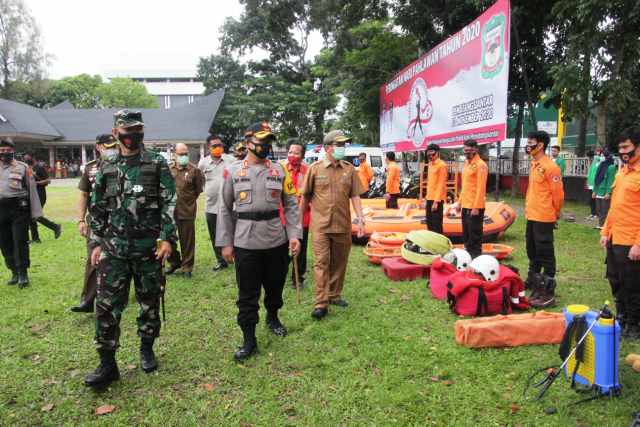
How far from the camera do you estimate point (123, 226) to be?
342 centimetres

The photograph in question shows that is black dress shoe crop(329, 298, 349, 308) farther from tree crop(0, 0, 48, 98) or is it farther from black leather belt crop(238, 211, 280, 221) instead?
tree crop(0, 0, 48, 98)

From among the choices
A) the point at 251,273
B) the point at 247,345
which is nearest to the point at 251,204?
the point at 251,273

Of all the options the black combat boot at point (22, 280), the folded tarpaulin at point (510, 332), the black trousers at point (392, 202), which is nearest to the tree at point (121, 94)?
the black trousers at point (392, 202)

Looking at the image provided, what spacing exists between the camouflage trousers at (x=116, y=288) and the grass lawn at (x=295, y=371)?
443 mm

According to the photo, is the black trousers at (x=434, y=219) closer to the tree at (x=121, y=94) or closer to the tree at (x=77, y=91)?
the tree at (x=121, y=94)

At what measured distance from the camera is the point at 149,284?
11.7ft

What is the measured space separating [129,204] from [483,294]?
11.6ft

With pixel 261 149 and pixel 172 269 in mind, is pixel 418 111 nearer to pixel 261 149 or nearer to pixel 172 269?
pixel 172 269

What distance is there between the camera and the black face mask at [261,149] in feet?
13.0

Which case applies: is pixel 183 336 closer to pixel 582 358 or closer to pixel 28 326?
pixel 28 326

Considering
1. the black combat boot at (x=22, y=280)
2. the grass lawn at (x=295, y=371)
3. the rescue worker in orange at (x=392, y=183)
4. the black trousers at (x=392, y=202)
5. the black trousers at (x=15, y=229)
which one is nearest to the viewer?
the grass lawn at (x=295, y=371)

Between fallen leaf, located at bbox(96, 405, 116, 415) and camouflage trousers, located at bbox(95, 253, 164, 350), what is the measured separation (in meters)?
0.41

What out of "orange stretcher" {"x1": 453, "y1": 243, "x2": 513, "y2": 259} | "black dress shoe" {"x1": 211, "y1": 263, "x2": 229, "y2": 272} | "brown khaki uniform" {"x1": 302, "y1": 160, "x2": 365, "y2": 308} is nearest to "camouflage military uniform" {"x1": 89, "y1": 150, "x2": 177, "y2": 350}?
"brown khaki uniform" {"x1": 302, "y1": 160, "x2": 365, "y2": 308}

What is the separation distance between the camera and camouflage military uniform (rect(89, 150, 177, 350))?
3.42 metres
